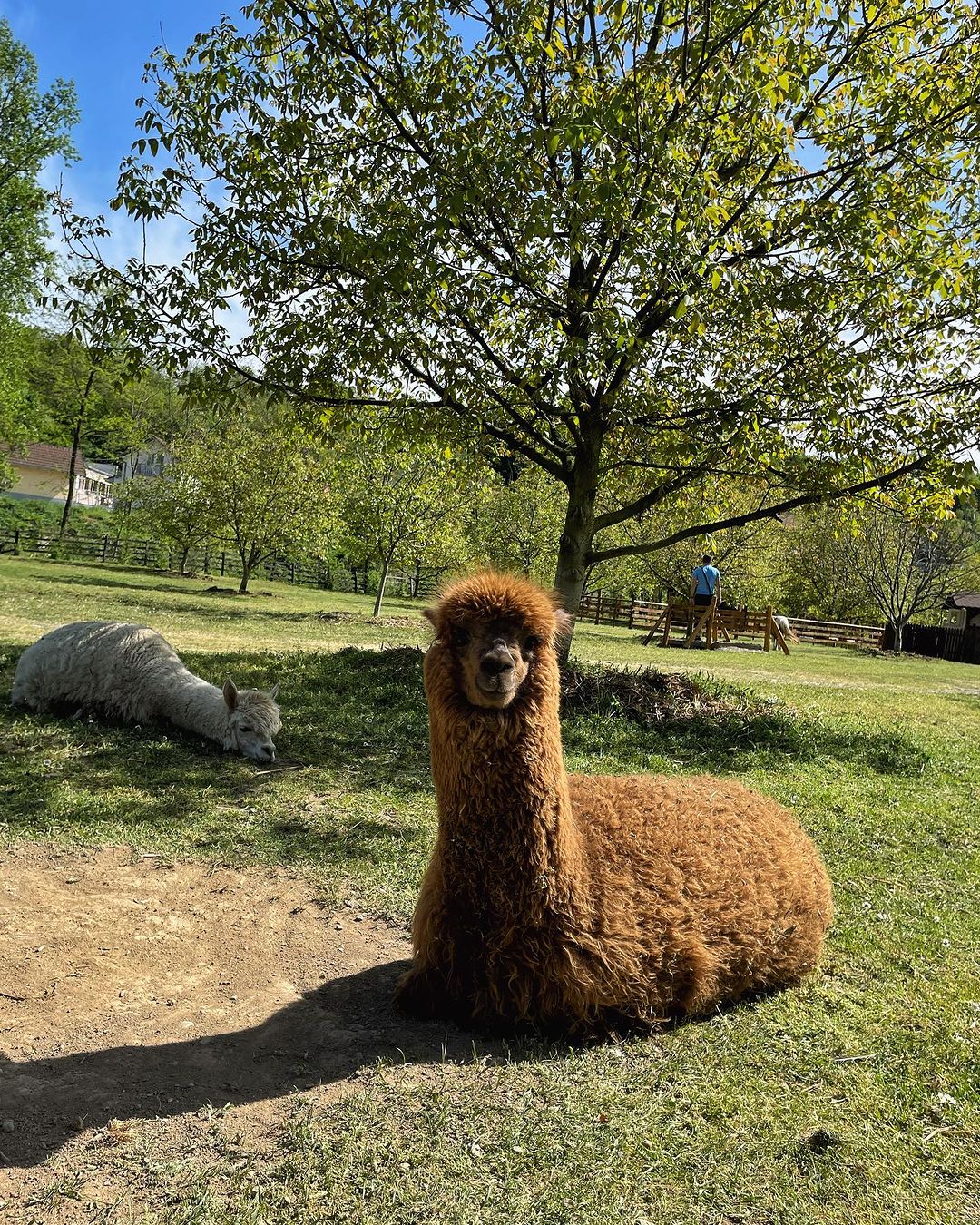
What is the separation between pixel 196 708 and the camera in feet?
27.6

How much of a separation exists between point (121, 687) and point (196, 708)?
3.05 ft

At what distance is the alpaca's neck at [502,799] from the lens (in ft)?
12.0

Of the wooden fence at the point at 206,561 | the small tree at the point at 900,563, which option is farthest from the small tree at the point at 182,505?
the small tree at the point at 900,563

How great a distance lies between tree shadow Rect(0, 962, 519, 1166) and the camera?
2963 millimetres

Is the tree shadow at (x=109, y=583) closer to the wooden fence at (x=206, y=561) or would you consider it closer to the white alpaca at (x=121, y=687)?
the wooden fence at (x=206, y=561)

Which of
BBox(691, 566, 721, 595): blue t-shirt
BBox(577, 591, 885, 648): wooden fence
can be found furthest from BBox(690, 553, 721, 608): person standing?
BBox(577, 591, 885, 648): wooden fence

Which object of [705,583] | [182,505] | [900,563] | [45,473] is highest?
[45,473]

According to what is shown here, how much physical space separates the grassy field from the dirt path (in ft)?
0.73

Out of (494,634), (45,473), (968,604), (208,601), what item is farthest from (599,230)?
(45,473)

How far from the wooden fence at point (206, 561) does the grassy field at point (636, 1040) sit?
24.7m

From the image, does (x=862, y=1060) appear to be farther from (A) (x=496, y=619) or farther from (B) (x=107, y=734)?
(B) (x=107, y=734)

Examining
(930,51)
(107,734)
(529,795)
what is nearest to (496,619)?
(529,795)

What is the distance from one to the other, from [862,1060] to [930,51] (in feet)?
38.3

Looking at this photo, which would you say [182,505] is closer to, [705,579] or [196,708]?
[705,579]
